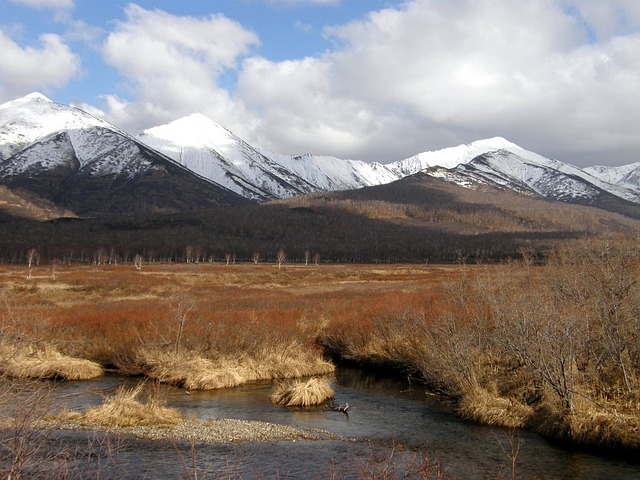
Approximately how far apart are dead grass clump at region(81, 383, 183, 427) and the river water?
4.88 feet

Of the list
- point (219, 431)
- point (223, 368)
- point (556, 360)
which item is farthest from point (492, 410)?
point (223, 368)

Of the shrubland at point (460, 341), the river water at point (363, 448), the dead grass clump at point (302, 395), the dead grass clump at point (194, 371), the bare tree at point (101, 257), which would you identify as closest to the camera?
the river water at point (363, 448)

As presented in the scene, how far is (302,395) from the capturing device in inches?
1038

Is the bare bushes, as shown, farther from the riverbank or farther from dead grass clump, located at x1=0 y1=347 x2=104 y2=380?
dead grass clump, located at x1=0 y1=347 x2=104 y2=380

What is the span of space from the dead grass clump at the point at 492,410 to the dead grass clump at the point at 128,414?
12384 mm

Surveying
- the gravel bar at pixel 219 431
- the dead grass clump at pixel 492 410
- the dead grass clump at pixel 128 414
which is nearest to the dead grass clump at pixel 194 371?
the dead grass clump at pixel 128 414

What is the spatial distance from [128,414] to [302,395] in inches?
310

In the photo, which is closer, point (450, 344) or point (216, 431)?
point (216, 431)

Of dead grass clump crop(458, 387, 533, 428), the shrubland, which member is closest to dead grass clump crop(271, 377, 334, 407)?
the shrubland

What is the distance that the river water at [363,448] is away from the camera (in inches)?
691

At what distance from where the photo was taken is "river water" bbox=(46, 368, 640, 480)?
1755 cm

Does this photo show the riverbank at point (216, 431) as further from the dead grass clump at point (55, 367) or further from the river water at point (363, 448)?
the dead grass clump at point (55, 367)

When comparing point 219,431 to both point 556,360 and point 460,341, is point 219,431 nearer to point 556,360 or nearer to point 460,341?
point 460,341

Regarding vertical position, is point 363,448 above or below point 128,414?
above
